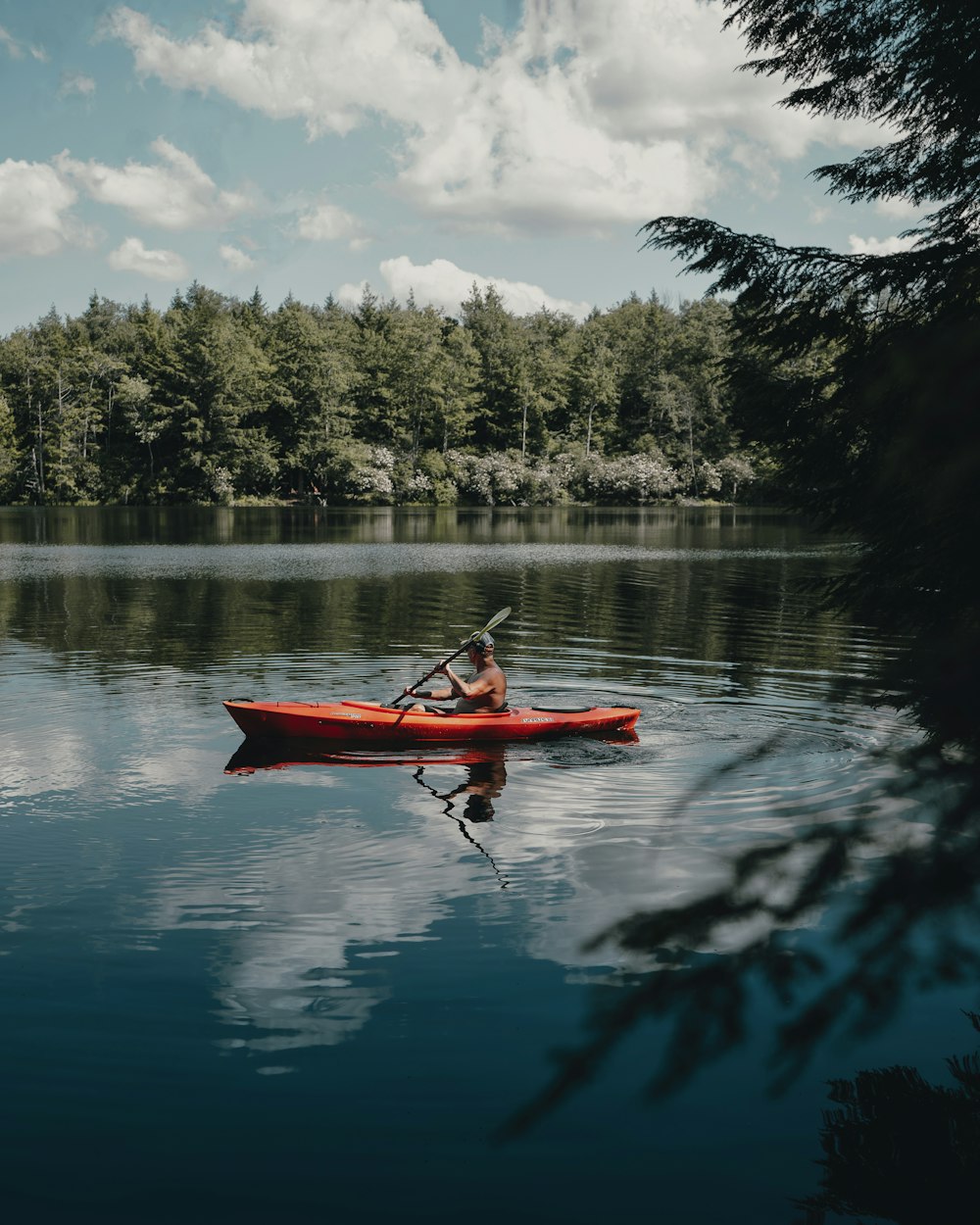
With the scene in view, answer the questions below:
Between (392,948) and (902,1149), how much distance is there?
137 inches

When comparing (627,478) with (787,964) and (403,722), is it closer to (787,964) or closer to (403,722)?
(403,722)

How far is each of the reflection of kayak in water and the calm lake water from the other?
0.22 feet

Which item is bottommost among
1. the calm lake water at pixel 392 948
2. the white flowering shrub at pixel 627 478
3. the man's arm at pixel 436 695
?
the calm lake water at pixel 392 948

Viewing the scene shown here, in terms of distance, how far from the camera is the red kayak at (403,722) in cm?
1206

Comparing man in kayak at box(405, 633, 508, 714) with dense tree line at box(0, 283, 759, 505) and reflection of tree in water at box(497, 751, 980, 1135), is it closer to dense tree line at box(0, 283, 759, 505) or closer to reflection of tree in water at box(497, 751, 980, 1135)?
reflection of tree in water at box(497, 751, 980, 1135)

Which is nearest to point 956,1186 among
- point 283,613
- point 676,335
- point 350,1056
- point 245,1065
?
point 350,1056

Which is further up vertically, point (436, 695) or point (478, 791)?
point (436, 695)

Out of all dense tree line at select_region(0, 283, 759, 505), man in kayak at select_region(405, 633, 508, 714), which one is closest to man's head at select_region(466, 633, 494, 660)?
man in kayak at select_region(405, 633, 508, 714)

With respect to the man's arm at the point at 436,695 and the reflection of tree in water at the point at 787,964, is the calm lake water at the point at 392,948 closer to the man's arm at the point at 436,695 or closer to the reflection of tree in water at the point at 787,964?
the reflection of tree in water at the point at 787,964

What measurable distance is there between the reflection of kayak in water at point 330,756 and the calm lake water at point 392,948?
0.22ft

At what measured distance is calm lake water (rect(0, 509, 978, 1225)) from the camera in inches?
185

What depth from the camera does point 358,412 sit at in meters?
83.8

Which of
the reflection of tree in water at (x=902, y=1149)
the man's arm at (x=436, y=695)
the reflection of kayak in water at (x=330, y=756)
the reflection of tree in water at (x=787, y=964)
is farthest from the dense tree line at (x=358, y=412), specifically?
the reflection of tree in water at (x=902, y=1149)

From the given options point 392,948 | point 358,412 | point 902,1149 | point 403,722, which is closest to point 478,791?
point 403,722
